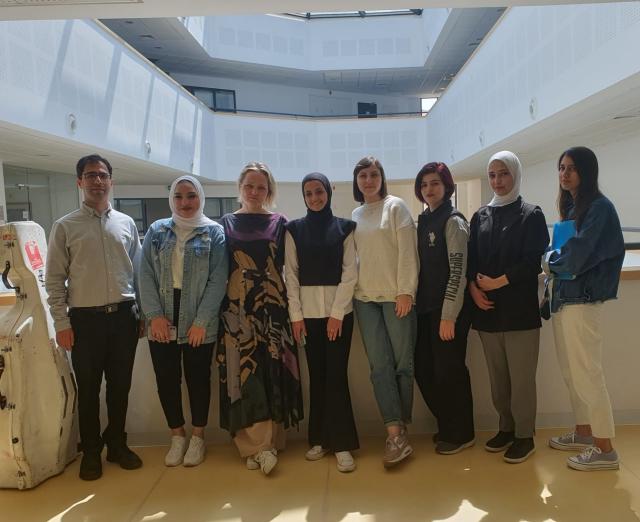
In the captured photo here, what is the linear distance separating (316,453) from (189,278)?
1.11 metres

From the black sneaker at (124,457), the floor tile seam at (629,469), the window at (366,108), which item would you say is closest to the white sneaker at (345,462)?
the black sneaker at (124,457)

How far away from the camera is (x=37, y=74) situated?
620 centimetres

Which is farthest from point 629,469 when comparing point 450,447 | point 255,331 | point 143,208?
point 143,208

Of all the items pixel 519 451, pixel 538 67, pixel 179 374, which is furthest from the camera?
pixel 538 67

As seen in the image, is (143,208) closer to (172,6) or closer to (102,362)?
(172,6)

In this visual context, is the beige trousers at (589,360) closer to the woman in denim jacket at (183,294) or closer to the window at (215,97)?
the woman in denim jacket at (183,294)

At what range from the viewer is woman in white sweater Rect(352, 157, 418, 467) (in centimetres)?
238

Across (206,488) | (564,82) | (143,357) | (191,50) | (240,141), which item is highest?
(191,50)

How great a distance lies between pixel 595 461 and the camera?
2270mm

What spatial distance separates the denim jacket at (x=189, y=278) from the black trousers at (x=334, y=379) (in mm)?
490

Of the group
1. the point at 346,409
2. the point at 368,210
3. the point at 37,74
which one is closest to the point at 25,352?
the point at 346,409

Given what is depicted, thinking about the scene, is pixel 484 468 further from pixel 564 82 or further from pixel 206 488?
pixel 564 82

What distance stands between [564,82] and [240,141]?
10190mm

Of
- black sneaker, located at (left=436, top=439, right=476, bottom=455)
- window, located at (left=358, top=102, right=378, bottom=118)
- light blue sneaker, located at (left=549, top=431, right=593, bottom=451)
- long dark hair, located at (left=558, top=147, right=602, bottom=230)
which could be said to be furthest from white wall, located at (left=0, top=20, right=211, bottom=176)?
window, located at (left=358, top=102, right=378, bottom=118)
